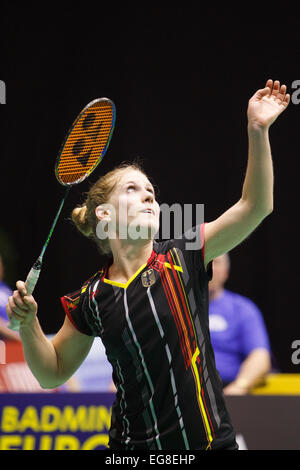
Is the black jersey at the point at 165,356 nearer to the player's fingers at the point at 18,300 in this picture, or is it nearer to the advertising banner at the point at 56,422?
the player's fingers at the point at 18,300

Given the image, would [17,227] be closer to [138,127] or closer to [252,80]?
[138,127]

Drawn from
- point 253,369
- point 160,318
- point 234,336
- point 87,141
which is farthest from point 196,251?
point 234,336

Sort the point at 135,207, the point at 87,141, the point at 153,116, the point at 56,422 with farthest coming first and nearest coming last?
the point at 153,116 → the point at 56,422 → the point at 87,141 → the point at 135,207

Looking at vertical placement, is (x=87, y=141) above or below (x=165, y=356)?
above

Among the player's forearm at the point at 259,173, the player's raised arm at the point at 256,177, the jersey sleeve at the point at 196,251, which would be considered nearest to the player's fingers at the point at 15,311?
the jersey sleeve at the point at 196,251

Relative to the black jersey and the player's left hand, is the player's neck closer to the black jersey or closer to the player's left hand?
the black jersey

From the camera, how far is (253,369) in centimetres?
401

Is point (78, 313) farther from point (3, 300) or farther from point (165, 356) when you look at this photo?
point (3, 300)

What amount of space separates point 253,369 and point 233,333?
0.34 metres

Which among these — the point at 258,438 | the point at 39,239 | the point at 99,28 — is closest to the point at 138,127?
the point at 99,28

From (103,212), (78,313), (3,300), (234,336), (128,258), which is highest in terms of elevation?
(103,212)

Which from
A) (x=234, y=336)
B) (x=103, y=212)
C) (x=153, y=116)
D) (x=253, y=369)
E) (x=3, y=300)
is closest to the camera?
(x=103, y=212)

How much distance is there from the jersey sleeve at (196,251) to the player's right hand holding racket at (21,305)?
48cm

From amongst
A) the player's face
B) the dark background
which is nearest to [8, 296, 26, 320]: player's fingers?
the player's face
